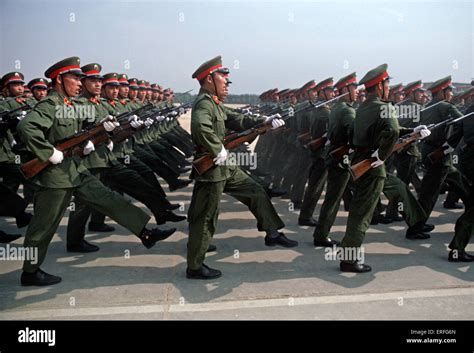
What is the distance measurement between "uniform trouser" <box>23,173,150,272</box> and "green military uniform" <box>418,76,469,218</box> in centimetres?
347

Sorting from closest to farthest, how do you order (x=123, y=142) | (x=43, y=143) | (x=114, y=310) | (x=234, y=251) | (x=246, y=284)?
(x=114, y=310)
(x=43, y=143)
(x=246, y=284)
(x=234, y=251)
(x=123, y=142)

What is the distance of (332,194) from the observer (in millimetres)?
5312

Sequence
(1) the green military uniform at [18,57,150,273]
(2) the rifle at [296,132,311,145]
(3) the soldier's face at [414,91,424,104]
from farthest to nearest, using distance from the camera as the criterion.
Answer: (2) the rifle at [296,132,311,145] < (3) the soldier's face at [414,91,424,104] < (1) the green military uniform at [18,57,150,273]

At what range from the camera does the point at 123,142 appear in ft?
20.1

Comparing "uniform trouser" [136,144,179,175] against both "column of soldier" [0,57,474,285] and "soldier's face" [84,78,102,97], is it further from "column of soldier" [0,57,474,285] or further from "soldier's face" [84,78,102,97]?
"soldier's face" [84,78,102,97]

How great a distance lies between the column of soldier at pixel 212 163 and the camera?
418 centimetres

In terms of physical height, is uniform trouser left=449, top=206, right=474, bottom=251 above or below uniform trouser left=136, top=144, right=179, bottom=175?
below

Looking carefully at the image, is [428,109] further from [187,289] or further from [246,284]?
[187,289]

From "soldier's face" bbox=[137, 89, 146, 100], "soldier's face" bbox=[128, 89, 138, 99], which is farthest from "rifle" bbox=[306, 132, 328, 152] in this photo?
"soldier's face" bbox=[137, 89, 146, 100]

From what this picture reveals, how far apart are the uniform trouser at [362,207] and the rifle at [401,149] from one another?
0.14 metres

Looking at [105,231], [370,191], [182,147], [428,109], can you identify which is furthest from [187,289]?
[182,147]

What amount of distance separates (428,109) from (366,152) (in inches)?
85.5

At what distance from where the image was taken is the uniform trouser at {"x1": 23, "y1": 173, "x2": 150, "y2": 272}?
4.14 metres

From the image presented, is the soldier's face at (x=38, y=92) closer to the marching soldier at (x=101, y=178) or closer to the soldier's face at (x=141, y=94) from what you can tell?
the soldier's face at (x=141, y=94)
